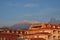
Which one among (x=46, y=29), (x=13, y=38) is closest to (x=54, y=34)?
(x=46, y=29)

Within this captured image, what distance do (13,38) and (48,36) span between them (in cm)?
1153

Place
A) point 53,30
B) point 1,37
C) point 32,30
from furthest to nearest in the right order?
1. point 32,30
2. point 53,30
3. point 1,37

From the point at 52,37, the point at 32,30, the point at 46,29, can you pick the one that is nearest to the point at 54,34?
the point at 52,37

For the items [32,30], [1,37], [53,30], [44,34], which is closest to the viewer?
[1,37]

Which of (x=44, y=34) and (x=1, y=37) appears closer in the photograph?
(x=1, y=37)

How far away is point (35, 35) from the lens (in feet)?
106

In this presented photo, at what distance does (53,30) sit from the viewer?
33.9m

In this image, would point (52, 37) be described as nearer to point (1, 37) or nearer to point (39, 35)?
point (39, 35)

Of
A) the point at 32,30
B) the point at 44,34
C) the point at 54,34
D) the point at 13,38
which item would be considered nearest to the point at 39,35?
the point at 44,34

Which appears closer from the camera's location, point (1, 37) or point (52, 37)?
point (1, 37)

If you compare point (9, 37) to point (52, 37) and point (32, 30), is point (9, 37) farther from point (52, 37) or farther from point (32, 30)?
point (32, 30)

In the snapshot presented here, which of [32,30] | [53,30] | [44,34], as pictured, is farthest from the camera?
[32,30]

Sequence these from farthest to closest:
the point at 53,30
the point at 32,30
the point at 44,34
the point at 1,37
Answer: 1. the point at 32,30
2. the point at 53,30
3. the point at 44,34
4. the point at 1,37

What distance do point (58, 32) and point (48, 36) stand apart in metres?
2.07
